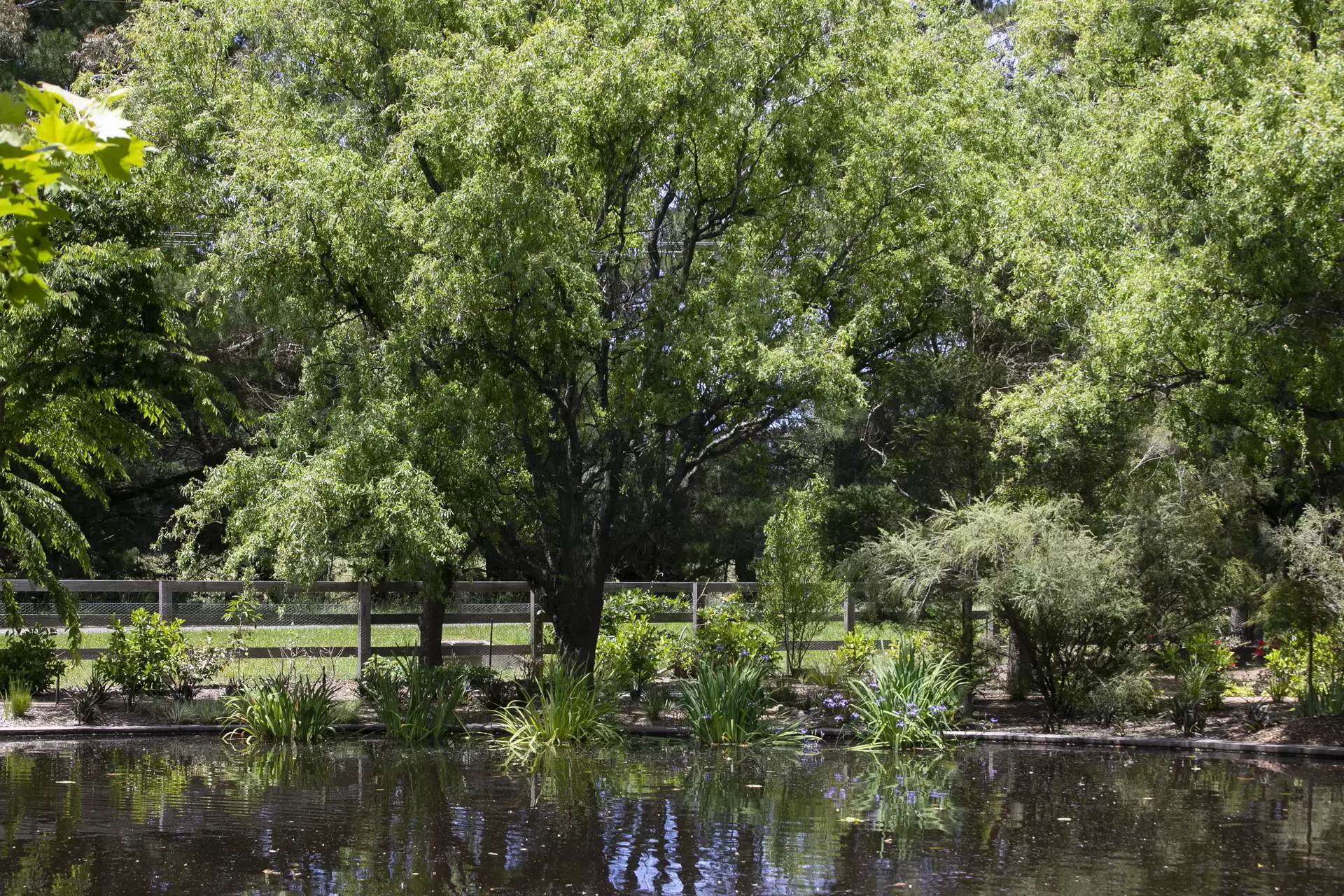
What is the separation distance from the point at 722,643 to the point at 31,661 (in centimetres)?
877

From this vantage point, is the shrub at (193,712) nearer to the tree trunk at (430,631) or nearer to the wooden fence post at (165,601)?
the wooden fence post at (165,601)

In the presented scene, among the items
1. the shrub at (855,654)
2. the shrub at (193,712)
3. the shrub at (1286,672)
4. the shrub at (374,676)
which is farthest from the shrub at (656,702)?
the shrub at (1286,672)

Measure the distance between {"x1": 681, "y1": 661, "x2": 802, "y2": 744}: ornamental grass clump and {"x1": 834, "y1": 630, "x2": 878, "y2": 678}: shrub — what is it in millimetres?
3261

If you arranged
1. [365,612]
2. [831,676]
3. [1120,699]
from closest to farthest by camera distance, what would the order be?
1. [1120,699]
2. [365,612]
3. [831,676]

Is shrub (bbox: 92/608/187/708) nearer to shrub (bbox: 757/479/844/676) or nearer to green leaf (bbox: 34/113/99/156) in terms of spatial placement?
shrub (bbox: 757/479/844/676)

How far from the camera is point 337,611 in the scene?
674 inches

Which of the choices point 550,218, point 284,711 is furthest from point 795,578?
point 284,711

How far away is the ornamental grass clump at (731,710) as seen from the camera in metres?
13.4

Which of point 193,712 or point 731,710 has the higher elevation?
point 731,710

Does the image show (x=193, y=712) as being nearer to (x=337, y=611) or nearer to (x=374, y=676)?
(x=374, y=676)

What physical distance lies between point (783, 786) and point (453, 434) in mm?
5487

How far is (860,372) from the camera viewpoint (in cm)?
1620

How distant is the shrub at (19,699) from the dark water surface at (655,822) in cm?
99

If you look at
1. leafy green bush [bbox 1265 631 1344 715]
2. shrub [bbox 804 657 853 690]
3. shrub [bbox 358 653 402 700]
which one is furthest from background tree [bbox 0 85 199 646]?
leafy green bush [bbox 1265 631 1344 715]
